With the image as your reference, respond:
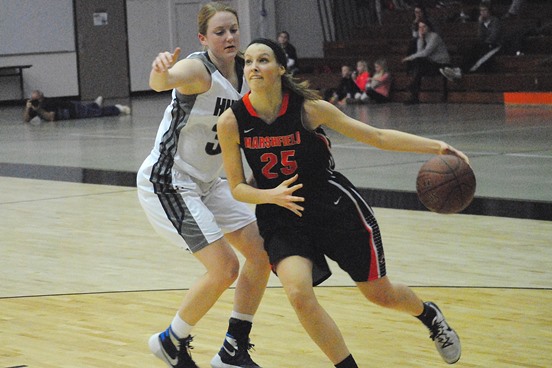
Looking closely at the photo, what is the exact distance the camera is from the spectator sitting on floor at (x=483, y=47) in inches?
801

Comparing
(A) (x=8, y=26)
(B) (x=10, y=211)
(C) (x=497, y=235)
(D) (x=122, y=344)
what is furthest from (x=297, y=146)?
(A) (x=8, y=26)

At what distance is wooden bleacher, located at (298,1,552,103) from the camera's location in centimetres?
2005

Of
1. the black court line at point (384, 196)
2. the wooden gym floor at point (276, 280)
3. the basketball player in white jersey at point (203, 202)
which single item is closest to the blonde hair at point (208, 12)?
the basketball player in white jersey at point (203, 202)

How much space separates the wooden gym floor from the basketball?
0.70 m

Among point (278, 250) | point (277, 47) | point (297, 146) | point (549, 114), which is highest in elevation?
point (277, 47)

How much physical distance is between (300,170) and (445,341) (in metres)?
0.97

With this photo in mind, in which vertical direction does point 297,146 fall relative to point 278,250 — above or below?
above

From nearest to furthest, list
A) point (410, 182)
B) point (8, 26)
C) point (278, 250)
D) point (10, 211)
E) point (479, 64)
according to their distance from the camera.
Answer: point (278, 250)
point (10, 211)
point (410, 182)
point (479, 64)
point (8, 26)

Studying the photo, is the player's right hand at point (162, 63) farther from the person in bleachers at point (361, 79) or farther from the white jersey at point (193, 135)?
the person in bleachers at point (361, 79)

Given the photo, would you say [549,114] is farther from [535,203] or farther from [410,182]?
[535,203]

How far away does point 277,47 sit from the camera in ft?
13.9

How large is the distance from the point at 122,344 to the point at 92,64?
70.8 feet

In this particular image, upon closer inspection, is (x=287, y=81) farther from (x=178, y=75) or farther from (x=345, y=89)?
(x=345, y=89)

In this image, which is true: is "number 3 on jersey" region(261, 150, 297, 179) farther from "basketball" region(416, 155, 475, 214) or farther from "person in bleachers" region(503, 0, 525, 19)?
"person in bleachers" region(503, 0, 525, 19)
